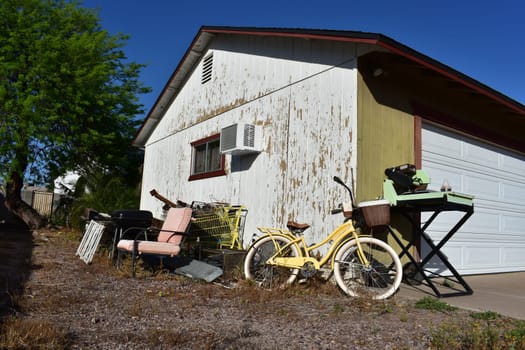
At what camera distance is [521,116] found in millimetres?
8266

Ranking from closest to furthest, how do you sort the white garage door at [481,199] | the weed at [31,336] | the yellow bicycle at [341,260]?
the weed at [31,336] < the yellow bicycle at [341,260] < the white garage door at [481,199]

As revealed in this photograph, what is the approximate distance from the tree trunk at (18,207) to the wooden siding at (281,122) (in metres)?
6.42

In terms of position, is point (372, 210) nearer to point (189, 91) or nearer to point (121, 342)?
point (121, 342)

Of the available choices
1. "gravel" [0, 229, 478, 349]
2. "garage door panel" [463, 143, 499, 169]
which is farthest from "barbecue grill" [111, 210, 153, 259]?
"garage door panel" [463, 143, 499, 169]

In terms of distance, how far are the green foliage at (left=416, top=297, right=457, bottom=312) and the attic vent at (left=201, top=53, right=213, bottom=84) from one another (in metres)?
7.23

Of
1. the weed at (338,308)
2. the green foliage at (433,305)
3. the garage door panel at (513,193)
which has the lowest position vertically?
the weed at (338,308)

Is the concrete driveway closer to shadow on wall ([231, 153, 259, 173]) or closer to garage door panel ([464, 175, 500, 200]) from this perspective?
garage door panel ([464, 175, 500, 200])

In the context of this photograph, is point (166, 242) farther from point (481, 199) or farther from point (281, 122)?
point (481, 199)

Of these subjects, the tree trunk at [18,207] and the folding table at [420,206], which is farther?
the tree trunk at [18,207]

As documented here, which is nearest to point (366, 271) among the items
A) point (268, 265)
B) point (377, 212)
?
point (377, 212)

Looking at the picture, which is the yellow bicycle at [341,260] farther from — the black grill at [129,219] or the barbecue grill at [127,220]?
the black grill at [129,219]

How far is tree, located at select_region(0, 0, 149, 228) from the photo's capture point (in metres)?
12.5

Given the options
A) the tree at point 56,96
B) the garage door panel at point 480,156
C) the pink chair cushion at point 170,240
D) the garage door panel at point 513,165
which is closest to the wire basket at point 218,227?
the pink chair cushion at point 170,240

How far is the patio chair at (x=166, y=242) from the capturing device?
19.6 feet
